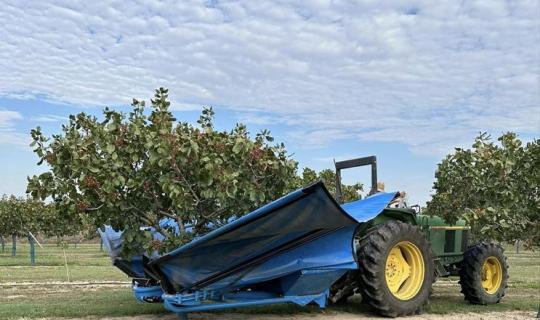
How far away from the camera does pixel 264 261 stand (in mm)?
6270

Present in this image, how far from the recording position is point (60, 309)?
333 inches

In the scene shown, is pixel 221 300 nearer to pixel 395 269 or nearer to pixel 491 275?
pixel 395 269

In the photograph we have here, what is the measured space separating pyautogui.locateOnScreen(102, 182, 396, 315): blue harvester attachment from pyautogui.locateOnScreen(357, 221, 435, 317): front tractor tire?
61 centimetres

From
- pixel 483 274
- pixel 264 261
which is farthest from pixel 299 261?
pixel 483 274

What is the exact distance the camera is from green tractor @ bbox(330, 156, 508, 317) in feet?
22.9

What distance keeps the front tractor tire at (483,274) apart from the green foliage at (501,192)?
2.90 ft

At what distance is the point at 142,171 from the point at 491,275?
266 inches

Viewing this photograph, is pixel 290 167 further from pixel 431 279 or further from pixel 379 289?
pixel 431 279

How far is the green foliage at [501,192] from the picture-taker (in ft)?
27.7

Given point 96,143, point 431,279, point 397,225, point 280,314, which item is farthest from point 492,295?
point 96,143

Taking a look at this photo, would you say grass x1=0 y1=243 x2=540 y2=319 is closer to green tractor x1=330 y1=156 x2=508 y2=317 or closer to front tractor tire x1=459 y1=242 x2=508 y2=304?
front tractor tire x1=459 y1=242 x2=508 y2=304

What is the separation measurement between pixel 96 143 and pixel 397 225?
4098mm

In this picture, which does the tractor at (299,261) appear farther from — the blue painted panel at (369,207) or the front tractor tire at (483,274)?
the front tractor tire at (483,274)

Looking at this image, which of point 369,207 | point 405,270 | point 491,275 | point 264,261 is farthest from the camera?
point 491,275
